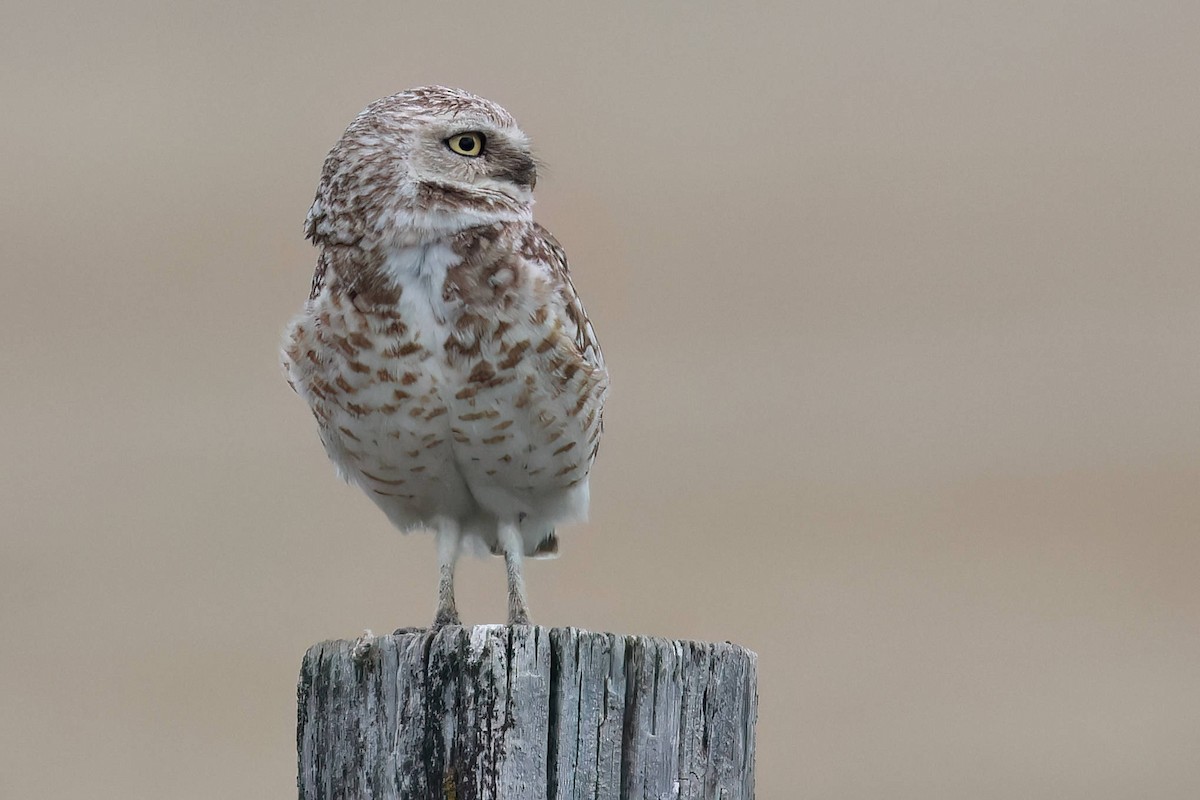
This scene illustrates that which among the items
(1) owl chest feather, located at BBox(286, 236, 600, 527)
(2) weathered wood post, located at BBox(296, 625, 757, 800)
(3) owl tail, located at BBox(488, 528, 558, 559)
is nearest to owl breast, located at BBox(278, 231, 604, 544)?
(1) owl chest feather, located at BBox(286, 236, 600, 527)

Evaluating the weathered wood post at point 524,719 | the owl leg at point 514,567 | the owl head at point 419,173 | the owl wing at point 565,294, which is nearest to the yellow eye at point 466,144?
the owl head at point 419,173

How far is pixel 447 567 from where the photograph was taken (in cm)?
359

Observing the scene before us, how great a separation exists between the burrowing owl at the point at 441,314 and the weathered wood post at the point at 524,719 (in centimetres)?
85

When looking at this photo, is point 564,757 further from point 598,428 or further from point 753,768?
point 598,428

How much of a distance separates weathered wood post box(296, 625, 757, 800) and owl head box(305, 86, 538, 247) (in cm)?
109

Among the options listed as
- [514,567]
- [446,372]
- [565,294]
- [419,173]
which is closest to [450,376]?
[446,372]

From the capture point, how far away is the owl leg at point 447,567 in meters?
3.49

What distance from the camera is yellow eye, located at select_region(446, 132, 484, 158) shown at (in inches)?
127

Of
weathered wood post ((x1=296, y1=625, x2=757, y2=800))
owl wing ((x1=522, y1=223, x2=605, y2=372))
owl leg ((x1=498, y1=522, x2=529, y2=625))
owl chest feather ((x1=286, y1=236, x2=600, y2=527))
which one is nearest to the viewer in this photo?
weathered wood post ((x1=296, y1=625, x2=757, y2=800))

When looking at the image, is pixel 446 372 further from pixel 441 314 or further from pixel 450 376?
pixel 441 314

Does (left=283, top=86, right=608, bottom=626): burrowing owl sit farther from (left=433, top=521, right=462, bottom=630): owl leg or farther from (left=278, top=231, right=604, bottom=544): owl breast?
(left=433, top=521, right=462, bottom=630): owl leg

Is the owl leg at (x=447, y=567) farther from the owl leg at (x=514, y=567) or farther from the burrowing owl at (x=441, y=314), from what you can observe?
the burrowing owl at (x=441, y=314)

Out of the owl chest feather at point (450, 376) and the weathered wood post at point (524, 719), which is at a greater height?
the owl chest feather at point (450, 376)

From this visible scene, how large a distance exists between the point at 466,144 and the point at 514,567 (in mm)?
1045
